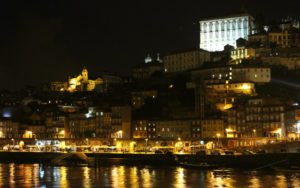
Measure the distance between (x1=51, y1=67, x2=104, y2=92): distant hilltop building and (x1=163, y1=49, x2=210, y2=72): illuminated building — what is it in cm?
2192

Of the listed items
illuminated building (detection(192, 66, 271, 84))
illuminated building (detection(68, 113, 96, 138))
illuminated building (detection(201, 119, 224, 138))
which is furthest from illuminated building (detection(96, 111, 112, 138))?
illuminated building (detection(192, 66, 271, 84))

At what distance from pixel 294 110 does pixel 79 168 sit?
3051cm

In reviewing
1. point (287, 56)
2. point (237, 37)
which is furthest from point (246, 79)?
point (237, 37)

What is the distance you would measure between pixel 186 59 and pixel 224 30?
17634 mm

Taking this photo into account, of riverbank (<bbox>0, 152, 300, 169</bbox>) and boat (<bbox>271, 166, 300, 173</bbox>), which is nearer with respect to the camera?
boat (<bbox>271, 166, 300, 173</bbox>)

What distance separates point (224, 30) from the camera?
4828 inches

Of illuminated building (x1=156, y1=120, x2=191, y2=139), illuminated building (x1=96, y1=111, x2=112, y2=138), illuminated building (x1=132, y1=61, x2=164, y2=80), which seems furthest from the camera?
illuminated building (x1=132, y1=61, x2=164, y2=80)

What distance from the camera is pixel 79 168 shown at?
188 feet

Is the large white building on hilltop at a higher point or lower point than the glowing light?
higher

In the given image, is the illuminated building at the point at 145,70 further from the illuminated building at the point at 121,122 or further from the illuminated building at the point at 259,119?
the illuminated building at the point at 259,119

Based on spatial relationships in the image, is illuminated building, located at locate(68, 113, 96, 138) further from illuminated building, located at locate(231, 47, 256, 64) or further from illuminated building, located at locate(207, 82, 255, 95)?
illuminated building, located at locate(231, 47, 256, 64)

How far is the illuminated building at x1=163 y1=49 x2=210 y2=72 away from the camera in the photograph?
358 feet

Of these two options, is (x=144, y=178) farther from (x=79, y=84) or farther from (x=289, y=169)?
(x=79, y=84)

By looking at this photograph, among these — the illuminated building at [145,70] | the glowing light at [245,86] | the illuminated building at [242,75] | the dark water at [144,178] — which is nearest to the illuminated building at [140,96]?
the illuminated building at [242,75]
